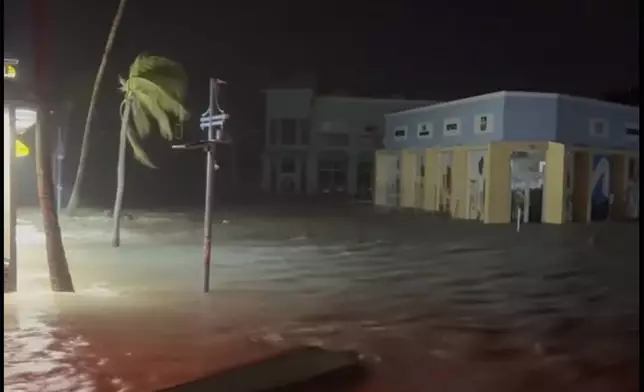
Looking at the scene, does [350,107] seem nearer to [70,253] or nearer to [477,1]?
[477,1]

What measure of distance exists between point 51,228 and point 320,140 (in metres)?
0.68

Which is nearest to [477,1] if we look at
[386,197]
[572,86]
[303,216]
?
[572,86]

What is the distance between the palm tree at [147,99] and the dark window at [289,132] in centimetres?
25

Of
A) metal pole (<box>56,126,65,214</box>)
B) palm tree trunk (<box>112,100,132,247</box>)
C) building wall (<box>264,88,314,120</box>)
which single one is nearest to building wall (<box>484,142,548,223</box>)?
building wall (<box>264,88,314,120</box>)

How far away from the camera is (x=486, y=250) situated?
6.84 ft

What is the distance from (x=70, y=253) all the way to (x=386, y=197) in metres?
0.78

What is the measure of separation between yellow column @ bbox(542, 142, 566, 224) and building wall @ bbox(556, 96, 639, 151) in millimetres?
34

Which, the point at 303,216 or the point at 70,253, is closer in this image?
the point at 70,253

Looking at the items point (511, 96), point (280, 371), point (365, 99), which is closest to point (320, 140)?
point (365, 99)

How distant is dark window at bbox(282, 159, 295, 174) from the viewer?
204 centimetres

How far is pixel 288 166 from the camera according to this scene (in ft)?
6.72

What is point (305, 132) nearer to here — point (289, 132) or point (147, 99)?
point (289, 132)

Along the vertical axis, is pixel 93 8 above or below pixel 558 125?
above

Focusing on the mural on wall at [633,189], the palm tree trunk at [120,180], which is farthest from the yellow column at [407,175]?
the palm tree trunk at [120,180]
